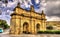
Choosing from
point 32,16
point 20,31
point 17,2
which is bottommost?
point 20,31

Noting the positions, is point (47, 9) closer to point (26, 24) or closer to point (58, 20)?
point (58, 20)

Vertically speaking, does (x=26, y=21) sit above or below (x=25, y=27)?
above

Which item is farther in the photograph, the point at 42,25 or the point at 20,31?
the point at 42,25

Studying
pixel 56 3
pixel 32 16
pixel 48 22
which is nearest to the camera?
pixel 56 3

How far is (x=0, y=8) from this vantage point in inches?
394

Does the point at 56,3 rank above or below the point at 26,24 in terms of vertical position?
above

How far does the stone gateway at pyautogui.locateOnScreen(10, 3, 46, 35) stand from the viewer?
34.3 ft

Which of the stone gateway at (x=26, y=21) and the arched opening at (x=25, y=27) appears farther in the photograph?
the arched opening at (x=25, y=27)

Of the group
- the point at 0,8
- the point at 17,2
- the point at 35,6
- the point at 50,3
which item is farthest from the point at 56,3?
the point at 0,8

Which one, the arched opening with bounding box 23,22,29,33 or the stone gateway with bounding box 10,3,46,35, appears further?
the arched opening with bounding box 23,22,29,33

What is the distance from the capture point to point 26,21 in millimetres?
11008

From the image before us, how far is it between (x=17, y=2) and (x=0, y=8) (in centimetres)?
93

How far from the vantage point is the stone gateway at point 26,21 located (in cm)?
1047

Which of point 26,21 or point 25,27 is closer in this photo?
point 26,21
